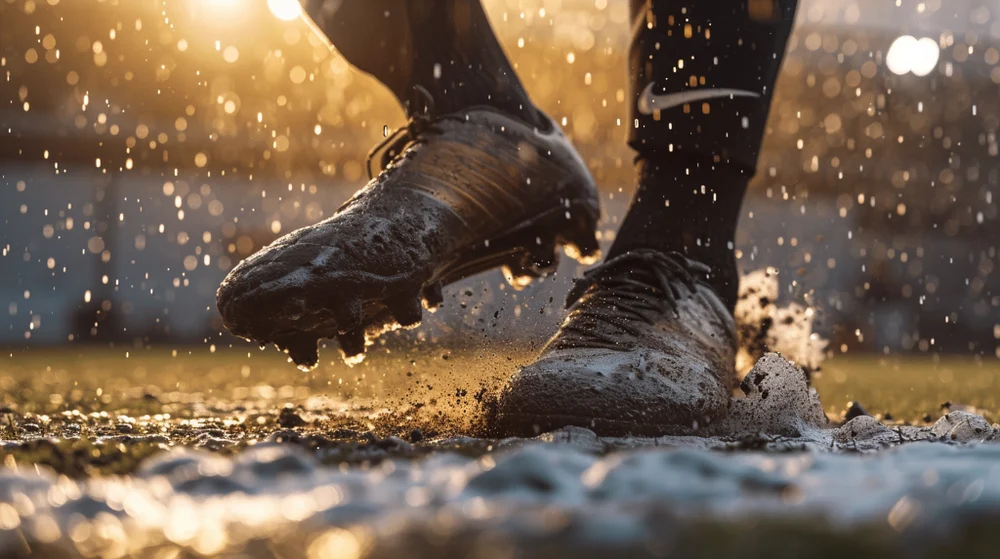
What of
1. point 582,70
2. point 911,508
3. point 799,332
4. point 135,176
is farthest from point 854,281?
point 911,508

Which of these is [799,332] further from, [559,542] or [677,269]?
[559,542]

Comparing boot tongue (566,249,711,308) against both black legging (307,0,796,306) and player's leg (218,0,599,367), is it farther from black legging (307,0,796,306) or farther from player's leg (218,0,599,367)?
player's leg (218,0,599,367)

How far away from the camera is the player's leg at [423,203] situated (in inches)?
57.3

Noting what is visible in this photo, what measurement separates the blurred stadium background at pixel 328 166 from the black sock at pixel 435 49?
29.0 feet

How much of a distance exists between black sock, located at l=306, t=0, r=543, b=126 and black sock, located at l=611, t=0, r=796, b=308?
278mm

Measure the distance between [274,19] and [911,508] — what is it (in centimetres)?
1121

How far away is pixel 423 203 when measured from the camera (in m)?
1.64

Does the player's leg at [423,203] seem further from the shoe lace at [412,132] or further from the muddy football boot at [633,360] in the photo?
the muddy football boot at [633,360]

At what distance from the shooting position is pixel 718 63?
1.68m

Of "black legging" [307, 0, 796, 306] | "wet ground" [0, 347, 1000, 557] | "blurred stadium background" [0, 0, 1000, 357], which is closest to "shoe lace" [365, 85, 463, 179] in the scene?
"black legging" [307, 0, 796, 306]

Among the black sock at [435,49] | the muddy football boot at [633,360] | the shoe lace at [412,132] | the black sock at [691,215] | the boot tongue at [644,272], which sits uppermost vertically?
the black sock at [435,49]

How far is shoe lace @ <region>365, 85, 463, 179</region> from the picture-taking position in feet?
5.91

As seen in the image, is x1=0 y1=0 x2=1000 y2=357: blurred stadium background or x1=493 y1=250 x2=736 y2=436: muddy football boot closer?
x1=493 y1=250 x2=736 y2=436: muddy football boot

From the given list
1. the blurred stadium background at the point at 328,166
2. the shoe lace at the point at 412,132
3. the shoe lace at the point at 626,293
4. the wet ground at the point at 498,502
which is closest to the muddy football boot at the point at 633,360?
the shoe lace at the point at 626,293
